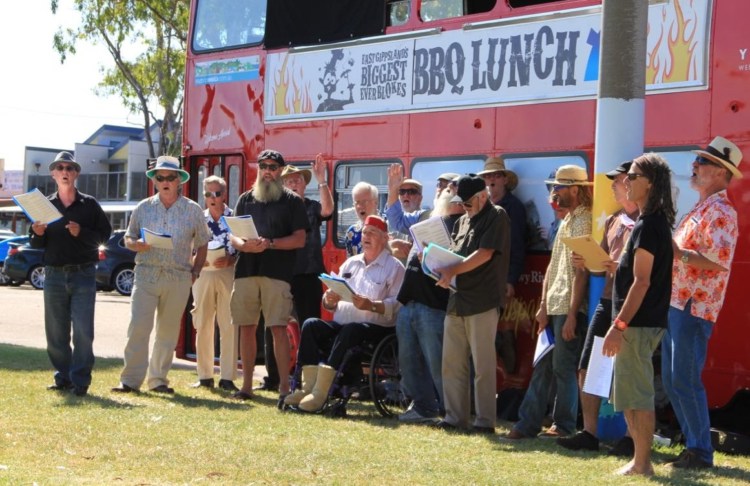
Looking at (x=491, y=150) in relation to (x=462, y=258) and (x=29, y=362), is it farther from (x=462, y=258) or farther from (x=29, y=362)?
(x=29, y=362)

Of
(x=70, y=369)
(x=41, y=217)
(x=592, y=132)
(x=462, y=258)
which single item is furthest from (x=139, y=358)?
(x=592, y=132)

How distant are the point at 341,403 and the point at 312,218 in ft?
6.95

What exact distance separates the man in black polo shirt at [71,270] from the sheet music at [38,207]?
104mm

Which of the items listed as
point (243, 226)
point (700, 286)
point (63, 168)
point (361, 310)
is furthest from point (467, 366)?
point (63, 168)

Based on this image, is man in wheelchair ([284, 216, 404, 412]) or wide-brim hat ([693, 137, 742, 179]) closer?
wide-brim hat ([693, 137, 742, 179])

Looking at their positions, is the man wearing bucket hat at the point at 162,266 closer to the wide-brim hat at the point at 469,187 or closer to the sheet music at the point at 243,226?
the sheet music at the point at 243,226

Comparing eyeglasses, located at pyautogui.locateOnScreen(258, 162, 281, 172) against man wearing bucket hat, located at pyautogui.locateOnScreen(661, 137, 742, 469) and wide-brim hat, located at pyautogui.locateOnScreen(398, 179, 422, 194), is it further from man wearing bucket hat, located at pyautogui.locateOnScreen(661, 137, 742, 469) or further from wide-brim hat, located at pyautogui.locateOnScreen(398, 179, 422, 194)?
man wearing bucket hat, located at pyautogui.locateOnScreen(661, 137, 742, 469)

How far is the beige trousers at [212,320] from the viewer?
443 inches

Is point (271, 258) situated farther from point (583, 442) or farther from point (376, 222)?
point (583, 442)

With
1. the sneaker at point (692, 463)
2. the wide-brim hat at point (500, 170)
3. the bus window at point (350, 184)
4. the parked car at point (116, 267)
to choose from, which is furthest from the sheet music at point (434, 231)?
the parked car at point (116, 267)

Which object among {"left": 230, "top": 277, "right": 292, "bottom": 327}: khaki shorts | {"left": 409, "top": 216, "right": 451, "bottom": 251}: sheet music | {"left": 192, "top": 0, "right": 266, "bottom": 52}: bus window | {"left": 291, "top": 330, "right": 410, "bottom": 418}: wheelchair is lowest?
{"left": 291, "top": 330, "right": 410, "bottom": 418}: wheelchair

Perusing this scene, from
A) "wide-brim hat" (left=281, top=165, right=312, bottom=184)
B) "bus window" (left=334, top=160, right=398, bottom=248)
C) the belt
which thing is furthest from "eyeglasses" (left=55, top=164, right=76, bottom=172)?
"bus window" (left=334, top=160, right=398, bottom=248)

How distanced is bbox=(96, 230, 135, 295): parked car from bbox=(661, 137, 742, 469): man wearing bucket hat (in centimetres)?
2070

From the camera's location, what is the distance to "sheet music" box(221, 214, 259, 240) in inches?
392
